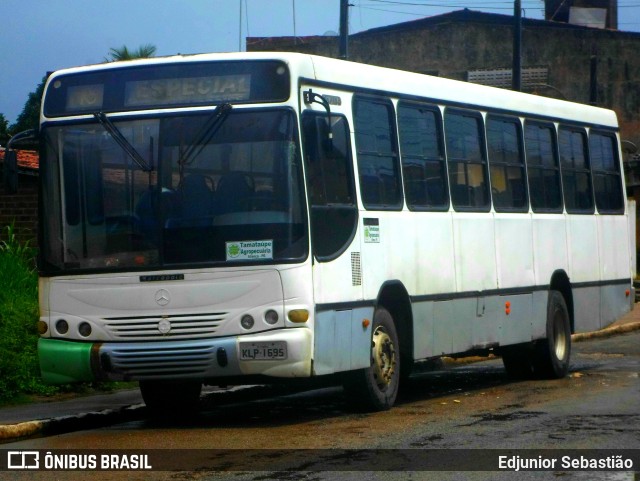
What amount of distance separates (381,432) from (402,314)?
7.72ft

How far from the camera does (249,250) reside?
422 inches

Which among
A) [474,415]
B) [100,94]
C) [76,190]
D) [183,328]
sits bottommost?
[474,415]

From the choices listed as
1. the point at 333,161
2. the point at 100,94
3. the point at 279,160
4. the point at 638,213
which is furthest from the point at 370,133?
the point at 638,213

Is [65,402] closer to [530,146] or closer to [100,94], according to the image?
[100,94]

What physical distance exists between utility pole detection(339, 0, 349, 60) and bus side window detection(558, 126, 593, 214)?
9699 millimetres

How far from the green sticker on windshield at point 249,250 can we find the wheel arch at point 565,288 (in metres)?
6.23

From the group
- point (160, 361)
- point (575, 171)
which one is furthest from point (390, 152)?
point (575, 171)

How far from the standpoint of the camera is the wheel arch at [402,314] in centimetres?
1240

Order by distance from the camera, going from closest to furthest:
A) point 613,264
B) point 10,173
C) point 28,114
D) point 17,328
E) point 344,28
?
point 10,173 → point 17,328 → point 613,264 → point 344,28 → point 28,114

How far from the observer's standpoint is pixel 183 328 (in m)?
10.8

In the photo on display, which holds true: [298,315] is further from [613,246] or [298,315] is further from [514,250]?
[613,246]

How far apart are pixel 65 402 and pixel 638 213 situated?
33783mm

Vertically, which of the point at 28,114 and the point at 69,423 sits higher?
the point at 28,114

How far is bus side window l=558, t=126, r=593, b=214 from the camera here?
16.6m
